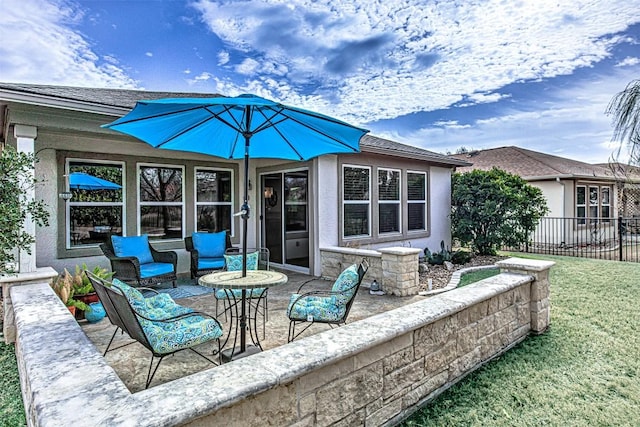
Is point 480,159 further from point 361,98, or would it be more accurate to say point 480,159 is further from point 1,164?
point 1,164

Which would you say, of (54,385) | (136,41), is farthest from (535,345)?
(136,41)

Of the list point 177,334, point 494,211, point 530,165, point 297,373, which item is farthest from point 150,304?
point 530,165

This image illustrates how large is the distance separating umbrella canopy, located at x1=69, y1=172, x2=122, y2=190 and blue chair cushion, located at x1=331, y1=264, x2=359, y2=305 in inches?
189

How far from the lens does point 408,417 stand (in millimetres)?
2629

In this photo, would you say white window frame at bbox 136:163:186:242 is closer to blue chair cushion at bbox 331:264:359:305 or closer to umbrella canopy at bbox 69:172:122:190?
umbrella canopy at bbox 69:172:122:190

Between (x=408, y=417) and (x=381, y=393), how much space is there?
15.6 inches

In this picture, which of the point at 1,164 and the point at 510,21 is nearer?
the point at 1,164

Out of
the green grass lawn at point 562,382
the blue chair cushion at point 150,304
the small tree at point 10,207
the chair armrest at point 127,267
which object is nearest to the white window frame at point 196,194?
the chair armrest at point 127,267

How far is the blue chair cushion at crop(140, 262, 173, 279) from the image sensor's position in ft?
19.4

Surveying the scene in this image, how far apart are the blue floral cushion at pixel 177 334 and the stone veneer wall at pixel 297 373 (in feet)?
1.74

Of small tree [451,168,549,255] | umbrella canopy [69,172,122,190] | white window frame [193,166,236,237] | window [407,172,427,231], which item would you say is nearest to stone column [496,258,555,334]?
window [407,172,427,231]

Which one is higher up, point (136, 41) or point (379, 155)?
point (136, 41)

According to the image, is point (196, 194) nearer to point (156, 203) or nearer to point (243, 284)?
point (156, 203)

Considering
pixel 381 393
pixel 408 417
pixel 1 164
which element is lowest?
pixel 408 417
